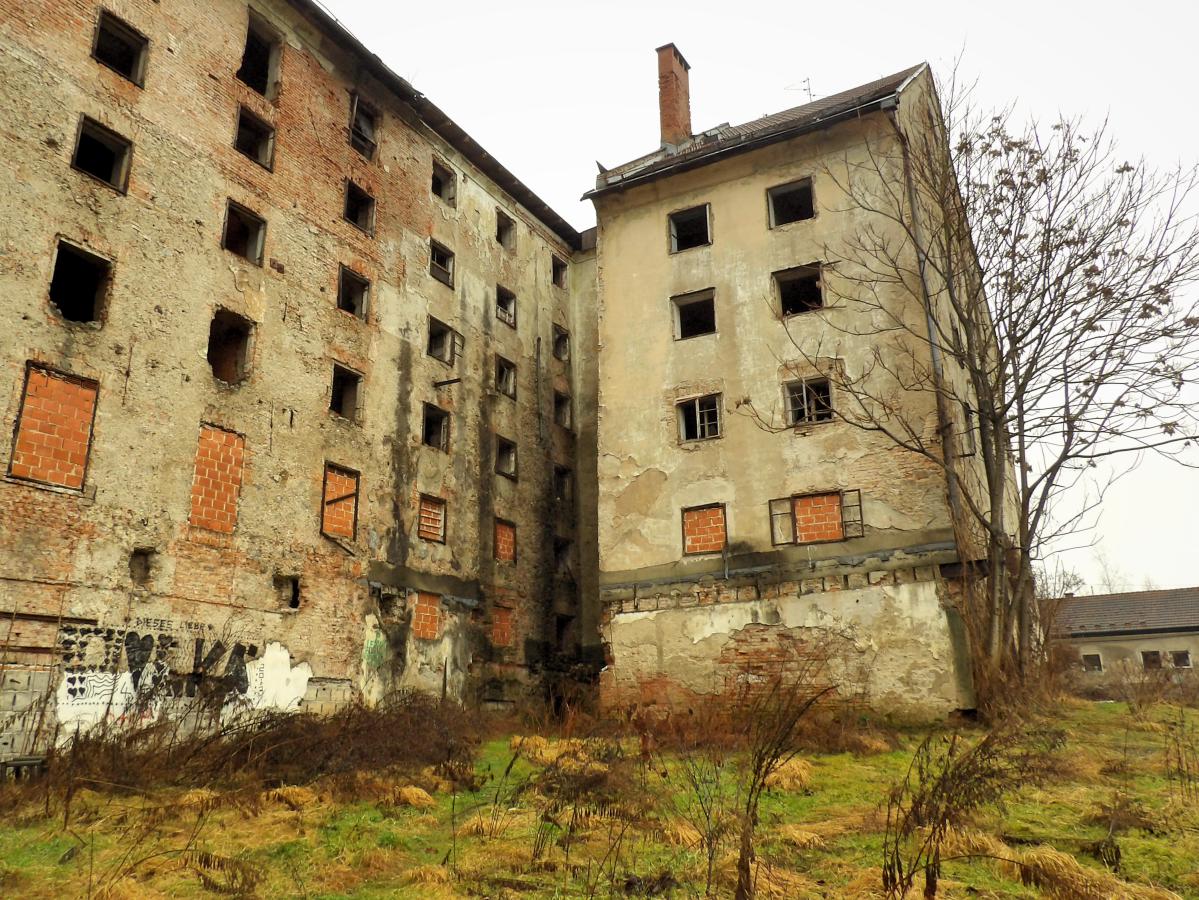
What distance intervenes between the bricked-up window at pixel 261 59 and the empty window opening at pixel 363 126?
2102 millimetres

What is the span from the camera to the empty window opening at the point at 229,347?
16.5 metres

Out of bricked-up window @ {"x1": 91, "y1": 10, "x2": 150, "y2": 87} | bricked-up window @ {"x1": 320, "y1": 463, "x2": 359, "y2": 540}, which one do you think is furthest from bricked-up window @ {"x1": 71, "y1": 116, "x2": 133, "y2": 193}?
bricked-up window @ {"x1": 320, "y1": 463, "x2": 359, "y2": 540}

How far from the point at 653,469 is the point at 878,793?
34.8ft

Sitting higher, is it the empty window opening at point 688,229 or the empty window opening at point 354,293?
the empty window opening at point 688,229

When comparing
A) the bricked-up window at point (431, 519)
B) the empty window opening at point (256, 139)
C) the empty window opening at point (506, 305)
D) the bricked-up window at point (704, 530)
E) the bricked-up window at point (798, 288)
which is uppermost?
the empty window opening at point (256, 139)

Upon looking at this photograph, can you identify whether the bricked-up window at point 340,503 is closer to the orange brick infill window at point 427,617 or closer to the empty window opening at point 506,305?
the orange brick infill window at point 427,617

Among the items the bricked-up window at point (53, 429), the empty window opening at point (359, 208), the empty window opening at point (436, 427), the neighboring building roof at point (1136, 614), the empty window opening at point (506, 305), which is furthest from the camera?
the neighboring building roof at point (1136, 614)

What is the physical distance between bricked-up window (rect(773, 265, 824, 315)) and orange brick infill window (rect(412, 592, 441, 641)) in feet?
34.5

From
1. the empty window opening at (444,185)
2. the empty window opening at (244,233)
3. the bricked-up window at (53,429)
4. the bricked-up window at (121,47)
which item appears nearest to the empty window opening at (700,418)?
the empty window opening at (444,185)

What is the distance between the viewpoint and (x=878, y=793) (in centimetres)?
972

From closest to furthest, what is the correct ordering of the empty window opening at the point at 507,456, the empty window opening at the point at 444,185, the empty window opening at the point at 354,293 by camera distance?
1. the empty window opening at the point at 354,293
2. the empty window opening at the point at 444,185
3. the empty window opening at the point at 507,456

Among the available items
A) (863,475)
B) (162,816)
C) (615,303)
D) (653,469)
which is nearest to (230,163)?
(615,303)

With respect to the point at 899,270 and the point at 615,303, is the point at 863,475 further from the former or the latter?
the point at 615,303

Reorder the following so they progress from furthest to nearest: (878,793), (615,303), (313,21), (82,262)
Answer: (615,303)
(313,21)
(82,262)
(878,793)
